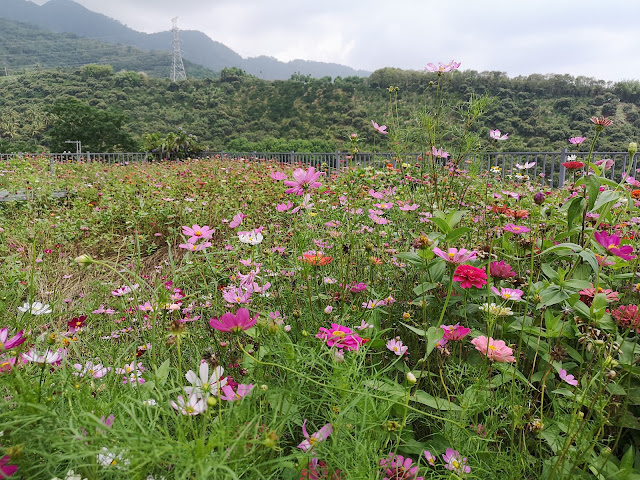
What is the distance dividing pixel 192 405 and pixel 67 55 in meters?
96.1

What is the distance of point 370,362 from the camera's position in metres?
1.16

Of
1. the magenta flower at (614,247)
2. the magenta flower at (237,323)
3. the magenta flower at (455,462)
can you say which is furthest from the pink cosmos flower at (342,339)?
the magenta flower at (614,247)

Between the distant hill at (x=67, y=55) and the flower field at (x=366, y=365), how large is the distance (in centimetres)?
7246

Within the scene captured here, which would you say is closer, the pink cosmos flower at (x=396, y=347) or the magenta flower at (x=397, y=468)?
the magenta flower at (x=397, y=468)

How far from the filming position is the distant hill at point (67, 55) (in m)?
69.1

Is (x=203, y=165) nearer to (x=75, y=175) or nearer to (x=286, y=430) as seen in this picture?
(x=75, y=175)

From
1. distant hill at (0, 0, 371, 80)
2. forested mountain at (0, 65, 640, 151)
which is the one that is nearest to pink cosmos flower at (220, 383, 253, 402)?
forested mountain at (0, 65, 640, 151)

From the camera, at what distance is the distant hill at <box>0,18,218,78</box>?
6912 cm

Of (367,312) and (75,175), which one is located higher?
(367,312)

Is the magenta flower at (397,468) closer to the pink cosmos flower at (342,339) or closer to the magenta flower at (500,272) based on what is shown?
the pink cosmos flower at (342,339)

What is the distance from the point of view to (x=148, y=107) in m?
31.2

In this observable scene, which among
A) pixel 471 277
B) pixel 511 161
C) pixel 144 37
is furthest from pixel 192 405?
pixel 144 37

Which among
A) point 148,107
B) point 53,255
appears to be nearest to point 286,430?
point 53,255

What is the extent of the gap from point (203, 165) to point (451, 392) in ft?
18.2
